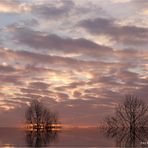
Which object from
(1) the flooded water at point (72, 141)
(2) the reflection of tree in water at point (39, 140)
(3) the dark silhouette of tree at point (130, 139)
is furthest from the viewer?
(2) the reflection of tree in water at point (39, 140)

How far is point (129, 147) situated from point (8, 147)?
12.3 meters

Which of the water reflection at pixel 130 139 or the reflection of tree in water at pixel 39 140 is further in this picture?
the reflection of tree in water at pixel 39 140

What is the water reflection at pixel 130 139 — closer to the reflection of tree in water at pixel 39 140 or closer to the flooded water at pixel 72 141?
the flooded water at pixel 72 141

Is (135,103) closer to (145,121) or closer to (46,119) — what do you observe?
(145,121)

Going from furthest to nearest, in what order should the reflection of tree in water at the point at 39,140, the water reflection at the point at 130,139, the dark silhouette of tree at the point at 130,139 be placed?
the reflection of tree in water at the point at 39,140 → the water reflection at the point at 130,139 → the dark silhouette of tree at the point at 130,139

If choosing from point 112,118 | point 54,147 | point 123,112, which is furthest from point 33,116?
point 54,147

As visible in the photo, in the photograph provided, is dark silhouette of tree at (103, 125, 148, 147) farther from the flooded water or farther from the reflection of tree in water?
the reflection of tree in water

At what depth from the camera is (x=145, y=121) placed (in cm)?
12162

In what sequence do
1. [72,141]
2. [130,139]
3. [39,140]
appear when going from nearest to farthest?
[72,141] → [130,139] → [39,140]

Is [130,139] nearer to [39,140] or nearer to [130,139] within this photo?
[130,139]

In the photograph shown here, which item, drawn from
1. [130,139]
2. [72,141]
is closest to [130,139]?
[130,139]

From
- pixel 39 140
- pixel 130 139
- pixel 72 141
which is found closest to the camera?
pixel 72 141

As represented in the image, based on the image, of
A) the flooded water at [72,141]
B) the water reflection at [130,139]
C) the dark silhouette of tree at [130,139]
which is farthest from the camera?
the flooded water at [72,141]

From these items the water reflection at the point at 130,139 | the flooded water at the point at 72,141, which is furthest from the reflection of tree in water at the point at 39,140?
the water reflection at the point at 130,139
